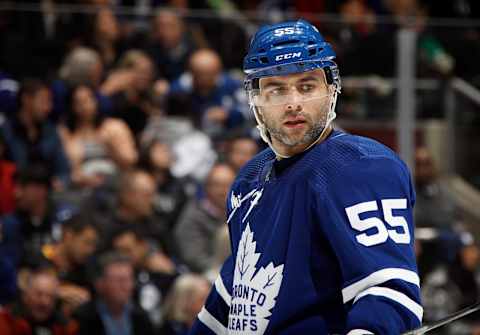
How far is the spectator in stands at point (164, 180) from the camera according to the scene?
5.49 meters

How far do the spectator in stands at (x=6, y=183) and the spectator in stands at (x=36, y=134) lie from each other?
65 mm

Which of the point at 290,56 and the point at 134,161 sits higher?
the point at 290,56

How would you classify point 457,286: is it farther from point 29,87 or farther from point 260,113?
point 260,113

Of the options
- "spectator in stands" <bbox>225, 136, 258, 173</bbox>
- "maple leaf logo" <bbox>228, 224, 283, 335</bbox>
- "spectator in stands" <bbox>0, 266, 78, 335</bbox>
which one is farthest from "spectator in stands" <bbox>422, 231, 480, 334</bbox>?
"maple leaf logo" <bbox>228, 224, 283, 335</bbox>

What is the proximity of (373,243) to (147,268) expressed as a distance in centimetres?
319

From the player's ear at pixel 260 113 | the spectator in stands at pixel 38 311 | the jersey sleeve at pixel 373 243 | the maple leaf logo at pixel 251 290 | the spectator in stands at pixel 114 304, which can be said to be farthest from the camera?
the spectator in stands at pixel 114 304

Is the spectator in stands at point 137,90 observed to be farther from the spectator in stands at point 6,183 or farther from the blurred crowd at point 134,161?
the spectator in stands at point 6,183

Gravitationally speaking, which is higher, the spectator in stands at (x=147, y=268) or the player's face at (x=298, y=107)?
the player's face at (x=298, y=107)

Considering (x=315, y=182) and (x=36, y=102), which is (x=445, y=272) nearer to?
(x=36, y=102)

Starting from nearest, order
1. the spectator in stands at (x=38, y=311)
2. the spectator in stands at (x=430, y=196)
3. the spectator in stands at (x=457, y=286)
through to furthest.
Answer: the spectator in stands at (x=38, y=311)
the spectator in stands at (x=457, y=286)
the spectator in stands at (x=430, y=196)

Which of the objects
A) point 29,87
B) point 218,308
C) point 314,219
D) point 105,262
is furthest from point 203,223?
point 314,219

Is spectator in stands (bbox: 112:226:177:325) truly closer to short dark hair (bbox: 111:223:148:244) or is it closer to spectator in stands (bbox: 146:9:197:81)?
short dark hair (bbox: 111:223:148:244)

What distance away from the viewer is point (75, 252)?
514cm

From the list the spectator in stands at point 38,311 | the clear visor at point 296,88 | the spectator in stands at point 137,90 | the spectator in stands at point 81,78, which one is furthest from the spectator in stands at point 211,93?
the clear visor at point 296,88
